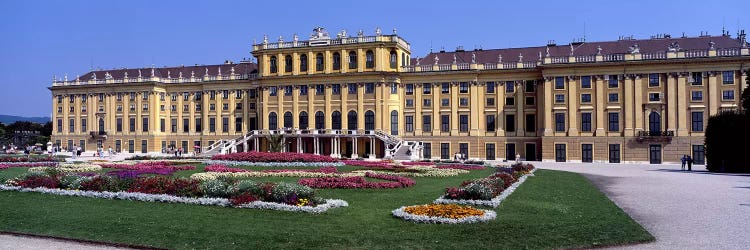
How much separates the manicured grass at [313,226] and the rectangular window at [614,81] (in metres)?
42.8

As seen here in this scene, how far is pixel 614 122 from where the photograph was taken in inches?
2448

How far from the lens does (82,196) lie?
23.6 metres

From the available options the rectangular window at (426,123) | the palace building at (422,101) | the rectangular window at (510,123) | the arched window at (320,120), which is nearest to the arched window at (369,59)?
the palace building at (422,101)

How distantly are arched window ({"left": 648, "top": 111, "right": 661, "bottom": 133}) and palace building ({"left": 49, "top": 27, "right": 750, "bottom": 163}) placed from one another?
101 millimetres

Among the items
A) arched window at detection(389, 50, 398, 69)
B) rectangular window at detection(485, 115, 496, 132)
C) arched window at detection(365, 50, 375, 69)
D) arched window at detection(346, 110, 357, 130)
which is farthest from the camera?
arched window at detection(346, 110, 357, 130)

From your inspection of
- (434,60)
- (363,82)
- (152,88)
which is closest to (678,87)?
(434,60)

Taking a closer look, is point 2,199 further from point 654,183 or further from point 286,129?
point 286,129

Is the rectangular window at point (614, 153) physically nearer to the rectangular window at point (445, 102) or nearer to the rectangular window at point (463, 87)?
the rectangular window at point (463, 87)

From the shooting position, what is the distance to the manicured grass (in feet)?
50.4

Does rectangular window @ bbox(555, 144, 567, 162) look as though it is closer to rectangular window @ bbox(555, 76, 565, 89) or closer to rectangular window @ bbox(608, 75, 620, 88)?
rectangular window @ bbox(555, 76, 565, 89)

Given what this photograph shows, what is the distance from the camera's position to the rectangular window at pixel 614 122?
6206 centimetres

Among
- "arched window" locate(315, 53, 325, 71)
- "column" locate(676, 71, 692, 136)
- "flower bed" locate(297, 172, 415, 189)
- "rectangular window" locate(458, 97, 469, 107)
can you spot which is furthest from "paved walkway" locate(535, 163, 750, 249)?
"arched window" locate(315, 53, 325, 71)

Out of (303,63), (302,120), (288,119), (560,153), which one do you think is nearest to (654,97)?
(560,153)

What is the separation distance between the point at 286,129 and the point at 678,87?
43622mm
